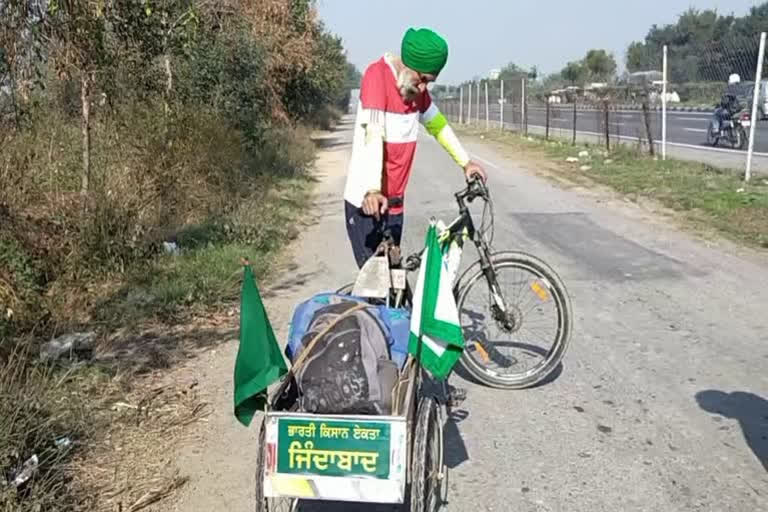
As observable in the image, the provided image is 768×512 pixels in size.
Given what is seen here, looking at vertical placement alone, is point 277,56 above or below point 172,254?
above

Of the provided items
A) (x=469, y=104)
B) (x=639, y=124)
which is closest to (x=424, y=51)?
(x=639, y=124)

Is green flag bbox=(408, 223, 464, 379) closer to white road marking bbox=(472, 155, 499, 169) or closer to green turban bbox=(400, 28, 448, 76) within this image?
green turban bbox=(400, 28, 448, 76)

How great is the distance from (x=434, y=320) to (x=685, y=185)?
1021 centimetres

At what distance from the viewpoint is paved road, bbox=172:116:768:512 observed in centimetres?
348

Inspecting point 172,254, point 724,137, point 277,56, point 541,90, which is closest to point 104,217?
point 172,254

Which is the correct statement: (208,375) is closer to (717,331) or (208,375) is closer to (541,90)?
(717,331)

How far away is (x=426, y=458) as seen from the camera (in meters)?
2.91

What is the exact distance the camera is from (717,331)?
18.2ft

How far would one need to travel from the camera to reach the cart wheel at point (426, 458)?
2.85m

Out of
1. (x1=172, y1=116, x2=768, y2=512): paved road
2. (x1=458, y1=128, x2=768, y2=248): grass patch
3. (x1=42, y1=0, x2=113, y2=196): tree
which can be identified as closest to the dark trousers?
(x1=172, y1=116, x2=768, y2=512): paved road

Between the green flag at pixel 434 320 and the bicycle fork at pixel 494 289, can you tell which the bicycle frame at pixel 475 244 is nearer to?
the bicycle fork at pixel 494 289

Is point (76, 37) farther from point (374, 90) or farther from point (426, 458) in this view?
point (426, 458)

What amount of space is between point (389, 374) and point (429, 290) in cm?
36

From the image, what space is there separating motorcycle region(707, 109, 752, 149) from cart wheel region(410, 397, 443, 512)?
17.3 meters
